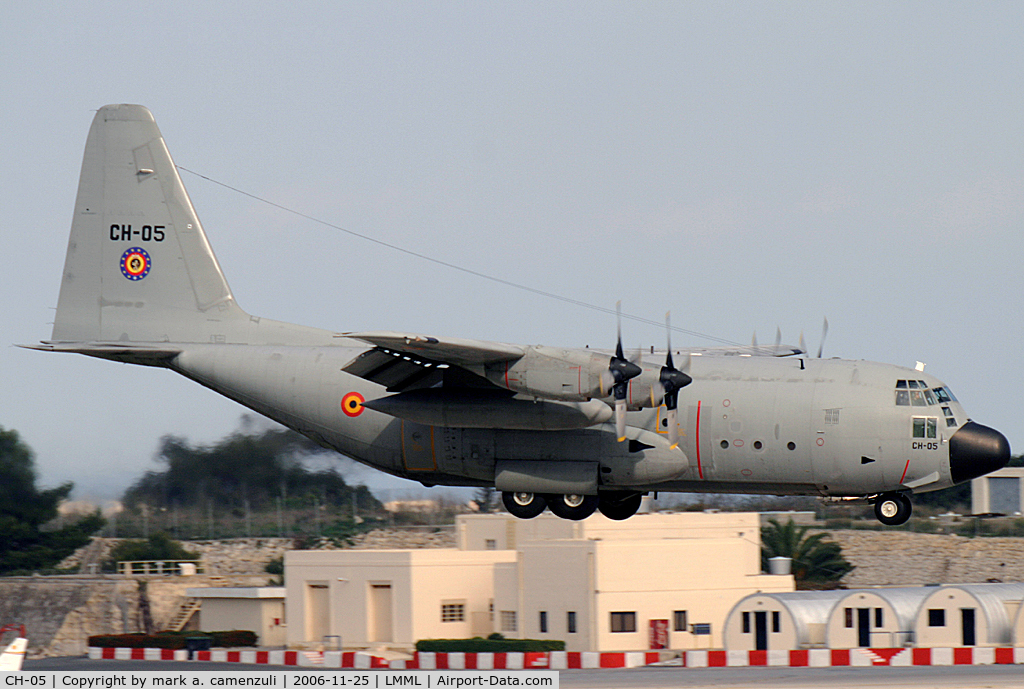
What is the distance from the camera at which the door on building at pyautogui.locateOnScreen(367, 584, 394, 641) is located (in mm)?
50125

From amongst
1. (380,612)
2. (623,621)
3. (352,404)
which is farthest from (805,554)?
(352,404)

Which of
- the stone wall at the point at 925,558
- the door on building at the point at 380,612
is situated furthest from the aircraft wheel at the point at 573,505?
the stone wall at the point at 925,558

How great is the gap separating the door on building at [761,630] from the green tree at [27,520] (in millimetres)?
24889

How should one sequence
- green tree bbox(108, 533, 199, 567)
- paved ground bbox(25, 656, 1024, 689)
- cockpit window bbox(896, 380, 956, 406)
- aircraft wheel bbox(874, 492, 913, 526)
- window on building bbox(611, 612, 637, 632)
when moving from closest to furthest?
1. cockpit window bbox(896, 380, 956, 406)
2. aircraft wheel bbox(874, 492, 913, 526)
3. paved ground bbox(25, 656, 1024, 689)
4. window on building bbox(611, 612, 637, 632)
5. green tree bbox(108, 533, 199, 567)

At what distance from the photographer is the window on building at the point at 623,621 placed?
152ft

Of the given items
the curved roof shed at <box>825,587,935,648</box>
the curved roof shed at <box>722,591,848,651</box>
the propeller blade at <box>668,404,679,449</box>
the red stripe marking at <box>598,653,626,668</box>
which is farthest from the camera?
the curved roof shed at <box>722,591,848,651</box>

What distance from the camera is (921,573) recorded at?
59781 millimetres

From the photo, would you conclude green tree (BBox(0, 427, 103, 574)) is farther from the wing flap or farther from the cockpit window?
the cockpit window

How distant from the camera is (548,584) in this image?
47.7 m

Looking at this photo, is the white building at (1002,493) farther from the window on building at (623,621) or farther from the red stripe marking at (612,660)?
the red stripe marking at (612,660)

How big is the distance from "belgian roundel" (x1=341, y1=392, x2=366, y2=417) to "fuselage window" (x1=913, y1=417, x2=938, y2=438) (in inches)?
415

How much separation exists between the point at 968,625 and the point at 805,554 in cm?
1502

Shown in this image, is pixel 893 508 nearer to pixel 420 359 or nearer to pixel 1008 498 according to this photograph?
pixel 420 359

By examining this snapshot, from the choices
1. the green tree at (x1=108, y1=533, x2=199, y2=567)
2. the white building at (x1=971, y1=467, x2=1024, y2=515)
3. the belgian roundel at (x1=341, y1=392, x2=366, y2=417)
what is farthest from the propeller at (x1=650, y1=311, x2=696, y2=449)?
the white building at (x1=971, y1=467, x2=1024, y2=515)
